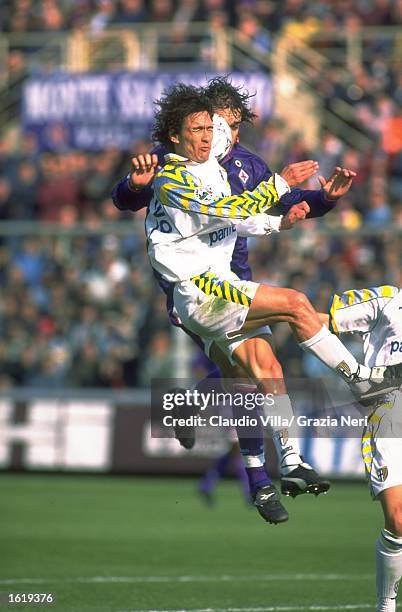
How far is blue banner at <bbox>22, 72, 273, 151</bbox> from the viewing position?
2261cm

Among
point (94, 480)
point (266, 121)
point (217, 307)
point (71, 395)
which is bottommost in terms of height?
point (94, 480)

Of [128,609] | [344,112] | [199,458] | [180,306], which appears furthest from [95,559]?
[344,112]

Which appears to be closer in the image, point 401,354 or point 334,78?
point 401,354

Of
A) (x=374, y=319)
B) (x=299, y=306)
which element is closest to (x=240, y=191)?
(x=299, y=306)

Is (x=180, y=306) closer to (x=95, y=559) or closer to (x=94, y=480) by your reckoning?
(x=95, y=559)

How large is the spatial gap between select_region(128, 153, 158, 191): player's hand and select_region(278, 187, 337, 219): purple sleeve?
0.95 meters

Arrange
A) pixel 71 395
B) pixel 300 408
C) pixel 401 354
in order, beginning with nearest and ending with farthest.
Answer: pixel 401 354 < pixel 300 408 < pixel 71 395

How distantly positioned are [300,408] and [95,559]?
308 cm

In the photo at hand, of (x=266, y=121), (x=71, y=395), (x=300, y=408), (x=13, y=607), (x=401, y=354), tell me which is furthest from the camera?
(x=266, y=121)

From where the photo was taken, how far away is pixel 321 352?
28.2 feet

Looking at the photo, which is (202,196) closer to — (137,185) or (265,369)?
(137,185)

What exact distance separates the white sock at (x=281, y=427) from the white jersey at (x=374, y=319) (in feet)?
2.27

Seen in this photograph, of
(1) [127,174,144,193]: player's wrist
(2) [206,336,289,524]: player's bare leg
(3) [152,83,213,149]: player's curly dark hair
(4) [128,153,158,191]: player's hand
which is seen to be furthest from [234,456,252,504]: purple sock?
(3) [152,83,213,149]: player's curly dark hair

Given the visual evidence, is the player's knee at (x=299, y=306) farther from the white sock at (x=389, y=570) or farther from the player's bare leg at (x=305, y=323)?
the white sock at (x=389, y=570)
